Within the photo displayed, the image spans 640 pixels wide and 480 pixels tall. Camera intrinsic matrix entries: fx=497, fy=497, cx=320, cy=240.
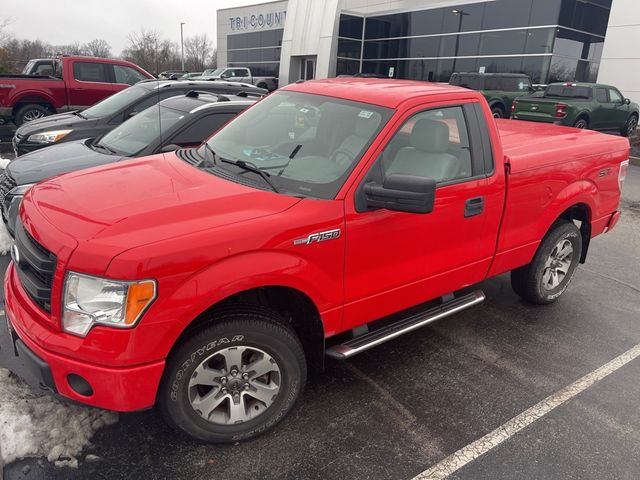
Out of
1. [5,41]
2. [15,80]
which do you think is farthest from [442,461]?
[5,41]

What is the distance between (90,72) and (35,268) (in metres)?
11.7

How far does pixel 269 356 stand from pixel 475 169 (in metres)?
1.96

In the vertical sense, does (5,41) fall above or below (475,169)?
above

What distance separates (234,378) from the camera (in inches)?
104

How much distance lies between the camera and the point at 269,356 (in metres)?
2.70

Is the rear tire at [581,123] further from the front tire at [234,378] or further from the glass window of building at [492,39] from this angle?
the front tire at [234,378]

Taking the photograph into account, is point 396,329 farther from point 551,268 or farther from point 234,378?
point 551,268

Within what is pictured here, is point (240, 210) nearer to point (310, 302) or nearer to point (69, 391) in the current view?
point (310, 302)

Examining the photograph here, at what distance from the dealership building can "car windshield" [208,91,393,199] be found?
2021 cm

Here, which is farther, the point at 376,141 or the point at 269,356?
the point at 376,141

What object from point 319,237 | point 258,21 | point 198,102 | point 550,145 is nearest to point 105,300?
point 319,237

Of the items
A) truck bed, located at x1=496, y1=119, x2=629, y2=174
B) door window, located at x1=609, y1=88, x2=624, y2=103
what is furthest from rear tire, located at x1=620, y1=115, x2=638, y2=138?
truck bed, located at x1=496, y1=119, x2=629, y2=174

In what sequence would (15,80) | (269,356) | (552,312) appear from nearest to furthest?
1. (269,356)
2. (552,312)
3. (15,80)

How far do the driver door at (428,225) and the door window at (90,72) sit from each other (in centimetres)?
Result: 1151
